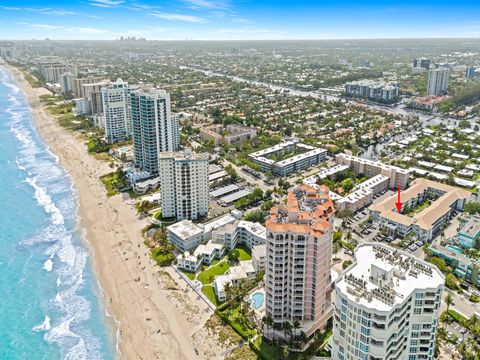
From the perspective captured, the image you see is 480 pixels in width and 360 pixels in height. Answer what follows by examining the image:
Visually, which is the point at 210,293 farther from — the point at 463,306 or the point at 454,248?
the point at 454,248

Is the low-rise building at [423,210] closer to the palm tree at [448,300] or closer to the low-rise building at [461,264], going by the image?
the low-rise building at [461,264]

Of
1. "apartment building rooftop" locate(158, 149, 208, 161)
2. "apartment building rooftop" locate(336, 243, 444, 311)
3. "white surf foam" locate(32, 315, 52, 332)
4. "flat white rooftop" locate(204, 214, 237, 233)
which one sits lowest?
"white surf foam" locate(32, 315, 52, 332)

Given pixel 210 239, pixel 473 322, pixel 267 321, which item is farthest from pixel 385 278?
pixel 210 239

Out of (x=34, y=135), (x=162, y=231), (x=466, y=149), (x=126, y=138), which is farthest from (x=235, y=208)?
(x=34, y=135)

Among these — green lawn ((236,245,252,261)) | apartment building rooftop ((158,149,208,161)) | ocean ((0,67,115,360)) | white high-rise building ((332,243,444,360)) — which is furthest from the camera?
apartment building rooftop ((158,149,208,161))

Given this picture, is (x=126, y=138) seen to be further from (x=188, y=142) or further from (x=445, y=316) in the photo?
(x=445, y=316)

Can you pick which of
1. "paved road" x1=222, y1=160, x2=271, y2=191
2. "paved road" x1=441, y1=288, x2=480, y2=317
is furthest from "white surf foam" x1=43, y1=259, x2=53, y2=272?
"paved road" x1=441, y1=288, x2=480, y2=317

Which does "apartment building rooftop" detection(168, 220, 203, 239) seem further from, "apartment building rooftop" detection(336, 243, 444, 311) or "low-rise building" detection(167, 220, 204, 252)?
"apartment building rooftop" detection(336, 243, 444, 311)

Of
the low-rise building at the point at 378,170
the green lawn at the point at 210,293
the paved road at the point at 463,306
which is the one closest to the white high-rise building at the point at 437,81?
the low-rise building at the point at 378,170
